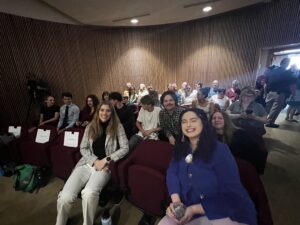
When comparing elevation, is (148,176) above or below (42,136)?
below

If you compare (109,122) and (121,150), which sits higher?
(109,122)

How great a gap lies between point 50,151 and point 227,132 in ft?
7.83

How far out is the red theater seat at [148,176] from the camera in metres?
1.64

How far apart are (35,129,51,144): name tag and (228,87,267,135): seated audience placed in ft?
9.72

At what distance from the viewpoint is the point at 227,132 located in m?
1.91

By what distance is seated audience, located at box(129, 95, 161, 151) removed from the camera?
110 inches

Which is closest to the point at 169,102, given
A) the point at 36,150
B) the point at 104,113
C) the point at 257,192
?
the point at 104,113

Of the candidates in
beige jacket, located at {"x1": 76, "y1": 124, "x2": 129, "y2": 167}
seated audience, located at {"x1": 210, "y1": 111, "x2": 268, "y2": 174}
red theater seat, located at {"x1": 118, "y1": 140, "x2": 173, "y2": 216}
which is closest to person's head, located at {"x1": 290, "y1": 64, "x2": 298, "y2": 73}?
seated audience, located at {"x1": 210, "y1": 111, "x2": 268, "y2": 174}

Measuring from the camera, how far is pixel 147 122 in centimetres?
290

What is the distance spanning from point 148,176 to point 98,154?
0.71 m

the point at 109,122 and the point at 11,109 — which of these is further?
the point at 11,109

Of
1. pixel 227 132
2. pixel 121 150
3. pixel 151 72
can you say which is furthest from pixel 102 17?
pixel 227 132

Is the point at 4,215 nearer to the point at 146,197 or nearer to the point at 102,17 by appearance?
the point at 146,197

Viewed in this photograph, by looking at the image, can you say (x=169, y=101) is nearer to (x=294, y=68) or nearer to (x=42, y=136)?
(x=42, y=136)
